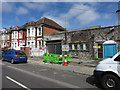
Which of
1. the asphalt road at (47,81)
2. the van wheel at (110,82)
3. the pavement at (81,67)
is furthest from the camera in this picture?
the pavement at (81,67)

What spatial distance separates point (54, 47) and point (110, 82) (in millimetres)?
14891

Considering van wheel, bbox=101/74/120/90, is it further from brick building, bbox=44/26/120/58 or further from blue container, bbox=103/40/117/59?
blue container, bbox=103/40/117/59

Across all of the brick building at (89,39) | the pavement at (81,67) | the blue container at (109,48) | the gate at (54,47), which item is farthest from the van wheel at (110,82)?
the gate at (54,47)

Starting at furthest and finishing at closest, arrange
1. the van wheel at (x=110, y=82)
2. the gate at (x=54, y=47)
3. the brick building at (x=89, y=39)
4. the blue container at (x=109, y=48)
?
the gate at (x=54, y=47), the brick building at (x=89, y=39), the blue container at (x=109, y=48), the van wheel at (x=110, y=82)

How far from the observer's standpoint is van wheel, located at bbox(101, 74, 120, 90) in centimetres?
392

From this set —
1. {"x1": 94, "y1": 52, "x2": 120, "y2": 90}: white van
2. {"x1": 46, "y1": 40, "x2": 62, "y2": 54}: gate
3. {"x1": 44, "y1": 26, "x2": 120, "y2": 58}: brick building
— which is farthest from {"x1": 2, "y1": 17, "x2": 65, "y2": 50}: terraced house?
{"x1": 94, "y1": 52, "x2": 120, "y2": 90}: white van

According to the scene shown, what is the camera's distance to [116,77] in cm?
397

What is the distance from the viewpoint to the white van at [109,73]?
396 cm

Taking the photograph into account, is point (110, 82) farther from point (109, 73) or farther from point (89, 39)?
point (89, 39)

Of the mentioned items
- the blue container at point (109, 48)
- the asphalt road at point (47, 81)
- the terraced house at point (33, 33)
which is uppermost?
the terraced house at point (33, 33)

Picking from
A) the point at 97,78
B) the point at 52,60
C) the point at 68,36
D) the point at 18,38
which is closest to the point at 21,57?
the point at 52,60

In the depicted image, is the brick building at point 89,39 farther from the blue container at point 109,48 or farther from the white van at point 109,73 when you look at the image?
the white van at point 109,73

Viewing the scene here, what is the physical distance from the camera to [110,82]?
410cm

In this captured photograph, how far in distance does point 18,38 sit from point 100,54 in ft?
75.5
